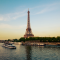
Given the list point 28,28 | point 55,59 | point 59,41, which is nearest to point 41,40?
point 59,41

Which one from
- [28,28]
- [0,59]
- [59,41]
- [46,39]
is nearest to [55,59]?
[0,59]

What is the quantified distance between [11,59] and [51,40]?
54.9 metres

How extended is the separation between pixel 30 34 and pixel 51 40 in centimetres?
3685

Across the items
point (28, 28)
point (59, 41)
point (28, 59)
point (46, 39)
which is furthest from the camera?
point (28, 28)

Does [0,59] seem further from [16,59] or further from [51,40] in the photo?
[51,40]

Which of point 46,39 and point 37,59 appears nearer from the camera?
point 37,59

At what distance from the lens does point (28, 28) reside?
105 meters

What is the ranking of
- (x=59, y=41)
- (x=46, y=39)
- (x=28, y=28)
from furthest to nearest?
(x=28, y=28)
(x=46, y=39)
(x=59, y=41)

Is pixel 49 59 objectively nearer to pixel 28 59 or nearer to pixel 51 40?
pixel 28 59

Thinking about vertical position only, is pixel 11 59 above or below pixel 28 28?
below

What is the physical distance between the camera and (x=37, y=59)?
23.0m

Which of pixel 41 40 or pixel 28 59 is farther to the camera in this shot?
pixel 41 40

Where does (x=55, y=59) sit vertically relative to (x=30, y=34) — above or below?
below

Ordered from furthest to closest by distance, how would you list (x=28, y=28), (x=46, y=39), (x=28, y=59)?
(x=28, y=28), (x=46, y=39), (x=28, y=59)
